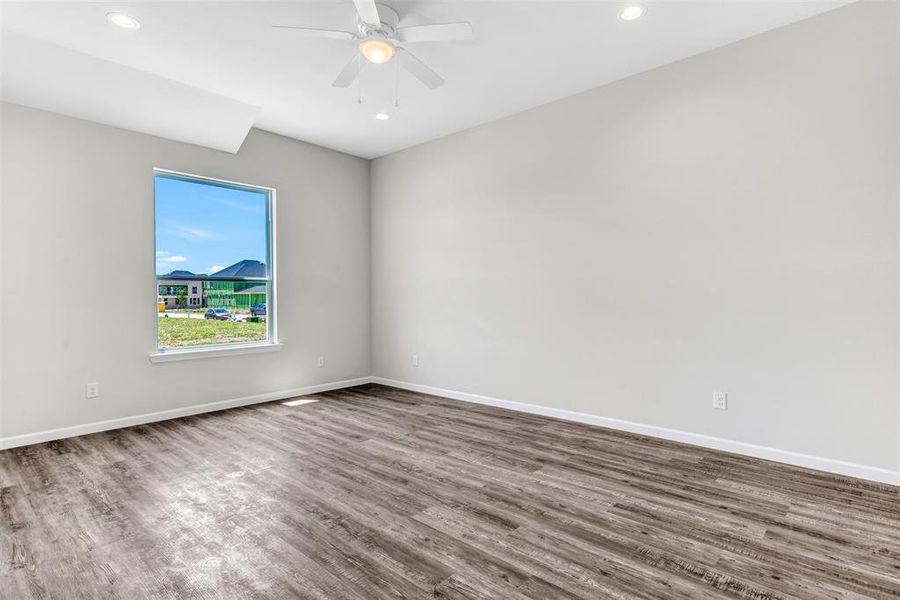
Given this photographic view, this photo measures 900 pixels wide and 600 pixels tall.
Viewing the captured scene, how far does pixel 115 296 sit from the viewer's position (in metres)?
4.00

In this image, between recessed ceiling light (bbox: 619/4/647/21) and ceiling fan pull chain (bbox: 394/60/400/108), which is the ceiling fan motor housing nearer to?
ceiling fan pull chain (bbox: 394/60/400/108)

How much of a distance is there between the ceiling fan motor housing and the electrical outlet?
132 inches

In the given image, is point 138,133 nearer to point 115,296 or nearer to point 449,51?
point 115,296

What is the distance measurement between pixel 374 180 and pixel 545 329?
316cm

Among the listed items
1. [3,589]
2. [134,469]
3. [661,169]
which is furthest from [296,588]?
[661,169]

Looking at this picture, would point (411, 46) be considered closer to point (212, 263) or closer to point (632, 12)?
point (632, 12)

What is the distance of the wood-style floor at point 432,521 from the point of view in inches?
70.6

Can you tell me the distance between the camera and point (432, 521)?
2283 mm

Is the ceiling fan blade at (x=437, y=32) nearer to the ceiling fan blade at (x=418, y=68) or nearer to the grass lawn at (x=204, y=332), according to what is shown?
the ceiling fan blade at (x=418, y=68)

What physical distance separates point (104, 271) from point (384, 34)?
3.19 meters

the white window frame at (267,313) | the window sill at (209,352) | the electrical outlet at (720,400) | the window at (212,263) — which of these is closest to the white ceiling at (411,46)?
the white window frame at (267,313)

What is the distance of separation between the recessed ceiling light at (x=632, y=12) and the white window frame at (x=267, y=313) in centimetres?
382

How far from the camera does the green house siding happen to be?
472cm

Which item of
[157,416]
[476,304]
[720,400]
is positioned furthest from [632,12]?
[157,416]
